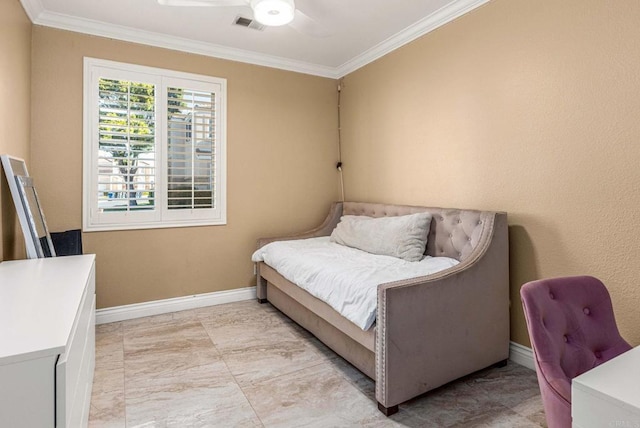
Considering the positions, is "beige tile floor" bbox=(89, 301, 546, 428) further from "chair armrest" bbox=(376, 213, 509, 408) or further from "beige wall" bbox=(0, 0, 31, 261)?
"beige wall" bbox=(0, 0, 31, 261)

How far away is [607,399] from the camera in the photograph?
816mm

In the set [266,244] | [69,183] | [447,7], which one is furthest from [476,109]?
[69,183]

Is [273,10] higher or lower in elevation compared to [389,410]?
higher

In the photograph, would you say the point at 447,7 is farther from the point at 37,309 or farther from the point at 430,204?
the point at 37,309

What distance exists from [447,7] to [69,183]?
3.40 metres

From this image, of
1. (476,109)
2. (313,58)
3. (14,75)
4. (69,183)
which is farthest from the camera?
(313,58)

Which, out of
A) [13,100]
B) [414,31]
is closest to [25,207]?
[13,100]

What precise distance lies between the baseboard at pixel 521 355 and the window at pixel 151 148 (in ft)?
9.05

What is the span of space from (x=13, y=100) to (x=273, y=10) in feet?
5.94

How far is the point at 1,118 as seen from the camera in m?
2.09

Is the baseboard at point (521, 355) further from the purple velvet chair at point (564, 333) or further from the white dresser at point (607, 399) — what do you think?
the white dresser at point (607, 399)

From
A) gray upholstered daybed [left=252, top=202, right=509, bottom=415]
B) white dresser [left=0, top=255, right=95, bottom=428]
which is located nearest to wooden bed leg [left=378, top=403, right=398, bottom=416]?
gray upholstered daybed [left=252, top=202, right=509, bottom=415]

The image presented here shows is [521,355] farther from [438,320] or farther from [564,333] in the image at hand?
[564,333]

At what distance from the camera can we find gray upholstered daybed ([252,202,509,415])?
1845 mm
